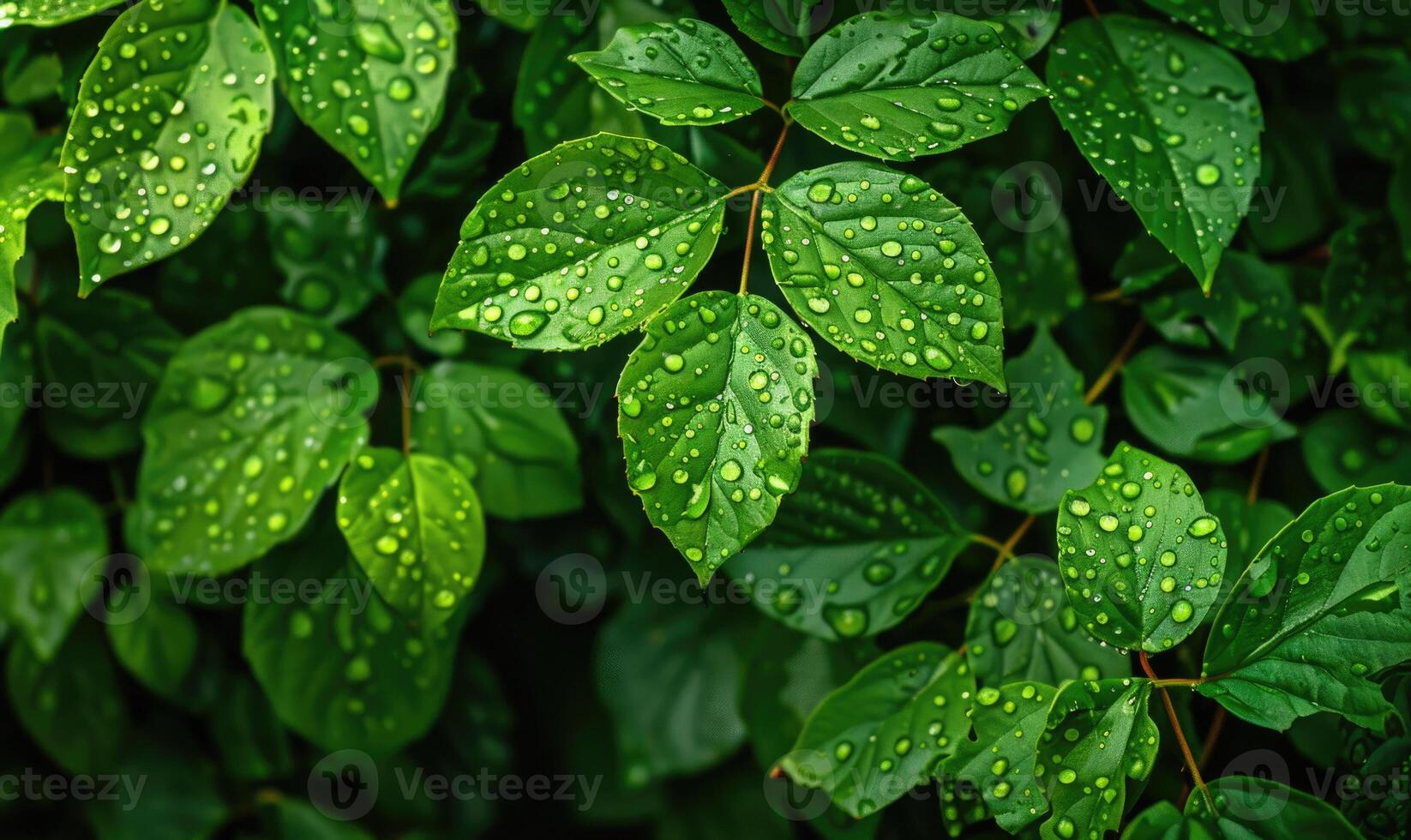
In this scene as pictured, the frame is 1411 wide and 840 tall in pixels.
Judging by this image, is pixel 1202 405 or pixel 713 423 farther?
pixel 1202 405

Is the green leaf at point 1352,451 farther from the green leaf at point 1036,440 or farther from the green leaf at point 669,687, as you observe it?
the green leaf at point 669,687

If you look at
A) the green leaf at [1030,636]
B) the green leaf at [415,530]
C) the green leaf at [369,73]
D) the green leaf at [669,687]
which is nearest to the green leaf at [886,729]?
the green leaf at [1030,636]

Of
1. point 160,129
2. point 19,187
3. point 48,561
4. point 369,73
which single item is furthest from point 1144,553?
point 48,561

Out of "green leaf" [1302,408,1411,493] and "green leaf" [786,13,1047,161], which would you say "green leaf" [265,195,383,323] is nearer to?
"green leaf" [786,13,1047,161]

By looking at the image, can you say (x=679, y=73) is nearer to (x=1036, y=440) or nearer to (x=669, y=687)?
(x=1036, y=440)

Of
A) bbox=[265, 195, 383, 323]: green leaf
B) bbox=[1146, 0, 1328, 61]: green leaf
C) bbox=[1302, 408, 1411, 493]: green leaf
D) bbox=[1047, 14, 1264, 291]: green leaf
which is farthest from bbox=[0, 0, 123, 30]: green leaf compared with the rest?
bbox=[1302, 408, 1411, 493]: green leaf

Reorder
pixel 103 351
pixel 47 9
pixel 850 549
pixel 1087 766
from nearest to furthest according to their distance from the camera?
pixel 1087 766 < pixel 47 9 < pixel 850 549 < pixel 103 351

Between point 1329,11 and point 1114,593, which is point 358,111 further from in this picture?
point 1329,11
